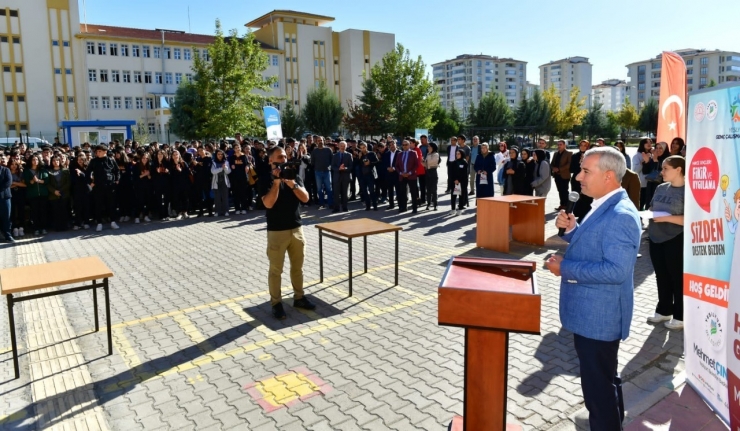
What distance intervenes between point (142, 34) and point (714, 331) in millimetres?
67896

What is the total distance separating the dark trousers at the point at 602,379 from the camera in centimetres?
324

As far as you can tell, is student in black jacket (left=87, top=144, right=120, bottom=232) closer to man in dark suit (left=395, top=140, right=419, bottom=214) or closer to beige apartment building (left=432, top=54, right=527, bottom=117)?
man in dark suit (left=395, top=140, right=419, bottom=214)

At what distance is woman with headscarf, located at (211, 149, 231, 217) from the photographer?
1441cm

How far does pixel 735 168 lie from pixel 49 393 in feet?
19.3

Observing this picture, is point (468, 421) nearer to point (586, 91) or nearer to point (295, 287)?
point (295, 287)

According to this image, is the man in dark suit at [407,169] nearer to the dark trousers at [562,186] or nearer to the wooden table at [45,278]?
the dark trousers at [562,186]

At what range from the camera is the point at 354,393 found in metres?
4.59

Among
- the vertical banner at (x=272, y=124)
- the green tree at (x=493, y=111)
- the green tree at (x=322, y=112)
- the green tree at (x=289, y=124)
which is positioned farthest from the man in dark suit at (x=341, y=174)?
the green tree at (x=322, y=112)

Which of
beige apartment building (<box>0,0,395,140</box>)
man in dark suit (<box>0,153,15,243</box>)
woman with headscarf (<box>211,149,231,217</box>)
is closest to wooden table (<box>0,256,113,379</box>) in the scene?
man in dark suit (<box>0,153,15,243</box>)

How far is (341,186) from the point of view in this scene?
15.0 m

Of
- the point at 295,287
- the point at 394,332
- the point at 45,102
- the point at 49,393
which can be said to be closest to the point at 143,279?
the point at 295,287

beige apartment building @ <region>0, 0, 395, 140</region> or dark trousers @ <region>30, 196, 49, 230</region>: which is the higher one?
beige apartment building @ <region>0, 0, 395, 140</region>

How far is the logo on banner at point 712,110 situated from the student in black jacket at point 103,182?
12.4 meters

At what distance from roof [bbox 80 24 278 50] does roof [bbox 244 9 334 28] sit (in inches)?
344
